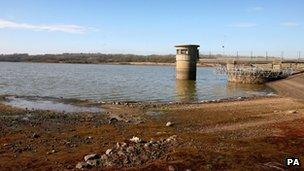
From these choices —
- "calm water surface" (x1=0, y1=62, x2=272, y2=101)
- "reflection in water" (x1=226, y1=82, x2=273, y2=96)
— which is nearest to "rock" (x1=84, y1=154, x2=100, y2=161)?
"calm water surface" (x1=0, y1=62, x2=272, y2=101)

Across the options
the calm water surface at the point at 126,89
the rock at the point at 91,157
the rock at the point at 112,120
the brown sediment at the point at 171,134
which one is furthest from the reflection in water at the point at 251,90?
the rock at the point at 91,157

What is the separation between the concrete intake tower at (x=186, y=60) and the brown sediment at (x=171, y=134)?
40.9 meters

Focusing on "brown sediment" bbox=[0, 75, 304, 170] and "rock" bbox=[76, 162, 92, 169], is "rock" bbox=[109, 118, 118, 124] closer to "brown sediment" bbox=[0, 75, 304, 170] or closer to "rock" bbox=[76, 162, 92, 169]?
"brown sediment" bbox=[0, 75, 304, 170]

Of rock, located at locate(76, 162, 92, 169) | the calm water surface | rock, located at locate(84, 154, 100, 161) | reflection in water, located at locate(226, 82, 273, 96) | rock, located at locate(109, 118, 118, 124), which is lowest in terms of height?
reflection in water, located at locate(226, 82, 273, 96)

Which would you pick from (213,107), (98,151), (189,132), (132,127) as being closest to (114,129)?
(132,127)

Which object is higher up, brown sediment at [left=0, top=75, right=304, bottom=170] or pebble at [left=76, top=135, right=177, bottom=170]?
pebble at [left=76, top=135, right=177, bottom=170]

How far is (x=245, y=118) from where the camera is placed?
26.9 metres

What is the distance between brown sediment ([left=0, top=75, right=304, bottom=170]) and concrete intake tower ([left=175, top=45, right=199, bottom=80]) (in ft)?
134

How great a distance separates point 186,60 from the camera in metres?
74.4

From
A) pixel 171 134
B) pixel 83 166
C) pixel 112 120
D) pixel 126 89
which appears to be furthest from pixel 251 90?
pixel 83 166

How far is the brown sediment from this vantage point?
1564 centimetres

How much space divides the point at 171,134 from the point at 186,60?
176ft

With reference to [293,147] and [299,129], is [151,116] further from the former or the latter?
[293,147]

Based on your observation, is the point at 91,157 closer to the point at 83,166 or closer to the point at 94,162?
the point at 94,162
